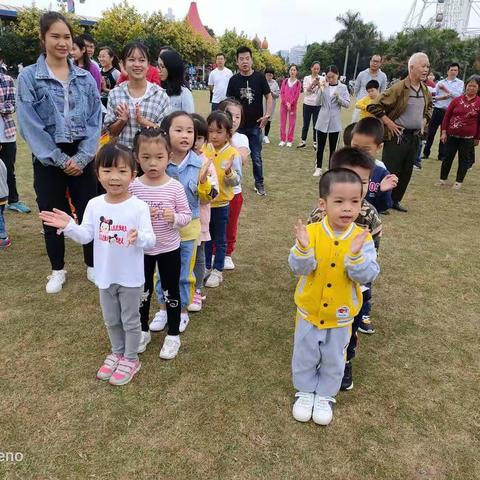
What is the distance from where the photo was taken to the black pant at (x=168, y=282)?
8.39 ft

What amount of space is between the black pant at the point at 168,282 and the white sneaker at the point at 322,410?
101cm

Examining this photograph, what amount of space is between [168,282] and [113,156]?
2.85ft

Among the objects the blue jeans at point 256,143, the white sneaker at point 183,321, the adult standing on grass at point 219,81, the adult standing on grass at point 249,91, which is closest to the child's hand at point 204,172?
the white sneaker at point 183,321

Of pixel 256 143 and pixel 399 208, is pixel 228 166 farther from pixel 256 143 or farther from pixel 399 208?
pixel 399 208

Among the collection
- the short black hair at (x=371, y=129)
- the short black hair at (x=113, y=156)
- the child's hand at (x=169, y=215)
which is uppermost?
the short black hair at (x=371, y=129)

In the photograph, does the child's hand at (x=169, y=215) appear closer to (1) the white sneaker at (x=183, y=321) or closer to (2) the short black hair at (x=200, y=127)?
(2) the short black hair at (x=200, y=127)

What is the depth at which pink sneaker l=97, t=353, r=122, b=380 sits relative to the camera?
2463mm

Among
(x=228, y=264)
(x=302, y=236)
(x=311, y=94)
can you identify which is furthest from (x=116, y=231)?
(x=311, y=94)

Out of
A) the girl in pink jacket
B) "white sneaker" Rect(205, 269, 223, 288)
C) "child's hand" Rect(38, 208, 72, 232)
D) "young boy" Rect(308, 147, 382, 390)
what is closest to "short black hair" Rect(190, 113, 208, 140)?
"young boy" Rect(308, 147, 382, 390)

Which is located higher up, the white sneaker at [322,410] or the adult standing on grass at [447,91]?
the adult standing on grass at [447,91]

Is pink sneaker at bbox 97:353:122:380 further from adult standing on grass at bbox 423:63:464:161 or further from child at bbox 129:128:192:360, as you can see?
adult standing on grass at bbox 423:63:464:161

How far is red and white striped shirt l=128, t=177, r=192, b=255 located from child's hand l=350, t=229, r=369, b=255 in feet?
3.32

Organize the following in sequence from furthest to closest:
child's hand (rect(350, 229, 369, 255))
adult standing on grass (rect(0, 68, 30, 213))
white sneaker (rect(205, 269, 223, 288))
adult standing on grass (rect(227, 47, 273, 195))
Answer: adult standing on grass (rect(227, 47, 273, 195)) < adult standing on grass (rect(0, 68, 30, 213)) < white sneaker (rect(205, 269, 223, 288)) < child's hand (rect(350, 229, 369, 255))

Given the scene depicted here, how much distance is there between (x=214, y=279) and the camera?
3.63m
